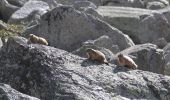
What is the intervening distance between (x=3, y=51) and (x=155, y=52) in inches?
309

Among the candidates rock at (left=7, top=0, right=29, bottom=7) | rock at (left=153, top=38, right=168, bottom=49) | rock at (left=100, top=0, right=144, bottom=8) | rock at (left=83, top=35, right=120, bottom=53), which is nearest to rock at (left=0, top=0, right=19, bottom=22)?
rock at (left=7, top=0, right=29, bottom=7)

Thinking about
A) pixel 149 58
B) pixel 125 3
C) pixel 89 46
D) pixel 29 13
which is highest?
pixel 89 46

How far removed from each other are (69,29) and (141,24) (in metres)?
6.85

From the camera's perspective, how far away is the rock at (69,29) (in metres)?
23.8

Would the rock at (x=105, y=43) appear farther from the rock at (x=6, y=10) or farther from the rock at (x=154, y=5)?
the rock at (x=154, y=5)

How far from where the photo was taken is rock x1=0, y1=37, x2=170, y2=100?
13.5 m

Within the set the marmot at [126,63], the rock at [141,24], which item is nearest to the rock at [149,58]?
the marmot at [126,63]

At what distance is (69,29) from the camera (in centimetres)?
2406

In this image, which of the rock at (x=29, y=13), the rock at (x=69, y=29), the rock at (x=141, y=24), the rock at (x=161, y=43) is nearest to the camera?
the rock at (x=69, y=29)

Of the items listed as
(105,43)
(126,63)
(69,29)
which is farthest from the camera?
(69,29)

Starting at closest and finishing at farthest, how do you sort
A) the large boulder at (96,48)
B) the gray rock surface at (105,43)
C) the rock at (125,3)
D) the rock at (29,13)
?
the large boulder at (96,48) < the gray rock surface at (105,43) < the rock at (29,13) < the rock at (125,3)

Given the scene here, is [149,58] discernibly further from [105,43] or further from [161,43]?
[161,43]

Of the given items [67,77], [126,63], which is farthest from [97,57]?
[67,77]

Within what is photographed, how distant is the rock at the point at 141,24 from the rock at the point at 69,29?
466cm
